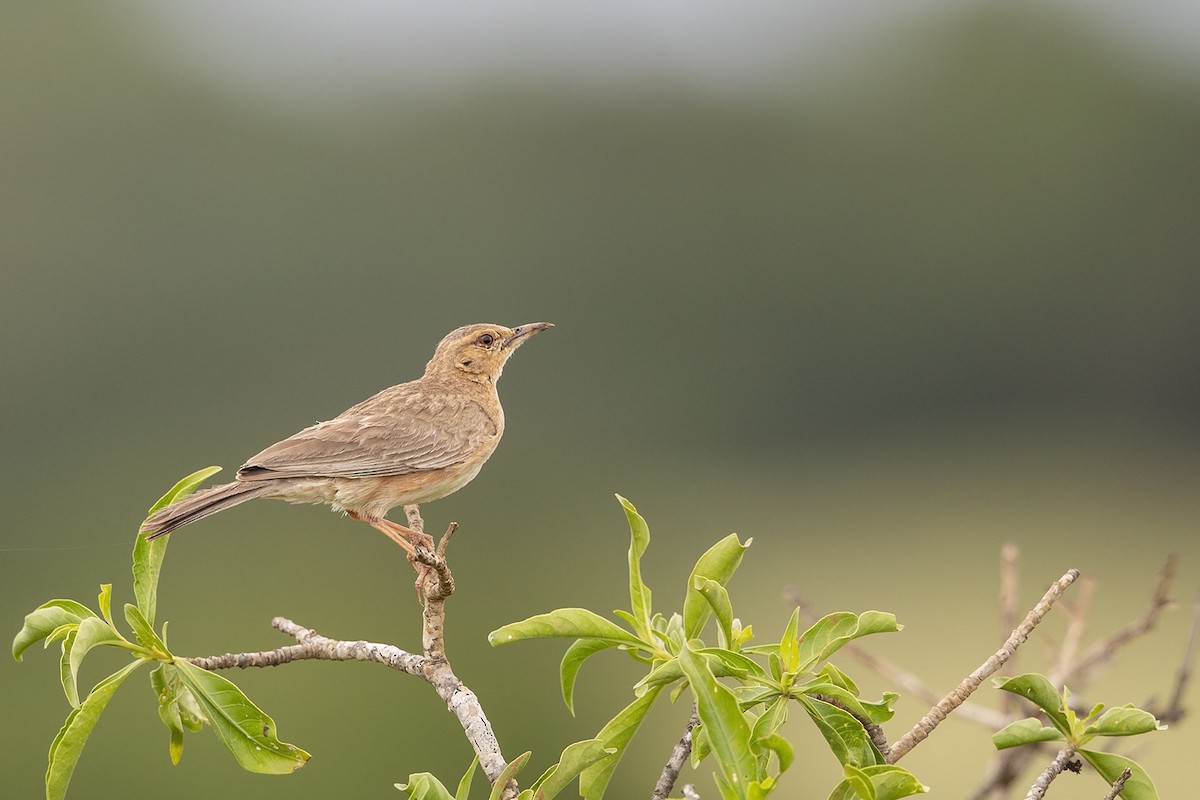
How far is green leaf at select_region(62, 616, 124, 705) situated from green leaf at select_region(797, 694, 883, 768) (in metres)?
1.33

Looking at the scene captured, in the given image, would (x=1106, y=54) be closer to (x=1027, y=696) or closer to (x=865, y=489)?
(x=865, y=489)

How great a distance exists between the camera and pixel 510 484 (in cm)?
3044

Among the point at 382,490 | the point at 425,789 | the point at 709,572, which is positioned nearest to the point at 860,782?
the point at 709,572

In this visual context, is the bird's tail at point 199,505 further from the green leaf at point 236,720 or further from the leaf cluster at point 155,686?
the green leaf at point 236,720

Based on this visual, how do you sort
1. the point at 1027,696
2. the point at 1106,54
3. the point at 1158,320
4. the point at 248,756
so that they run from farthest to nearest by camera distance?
the point at 1106,54 < the point at 1158,320 < the point at 248,756 < the point at 1027,696

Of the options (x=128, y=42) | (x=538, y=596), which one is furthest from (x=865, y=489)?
(x=128, y=42)

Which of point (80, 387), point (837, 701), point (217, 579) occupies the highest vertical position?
point (837, 701)

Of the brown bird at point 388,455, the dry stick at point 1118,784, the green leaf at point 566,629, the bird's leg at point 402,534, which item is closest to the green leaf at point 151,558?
the brown bird at point 388,455

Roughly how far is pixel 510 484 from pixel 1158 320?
26996 millimetres

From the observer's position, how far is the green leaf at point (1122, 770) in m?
2.04

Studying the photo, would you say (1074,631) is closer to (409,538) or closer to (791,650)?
(791,650)

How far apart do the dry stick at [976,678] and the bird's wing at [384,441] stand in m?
2.42

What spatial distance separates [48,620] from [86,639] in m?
0.25

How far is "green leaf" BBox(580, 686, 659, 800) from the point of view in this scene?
2.17m
